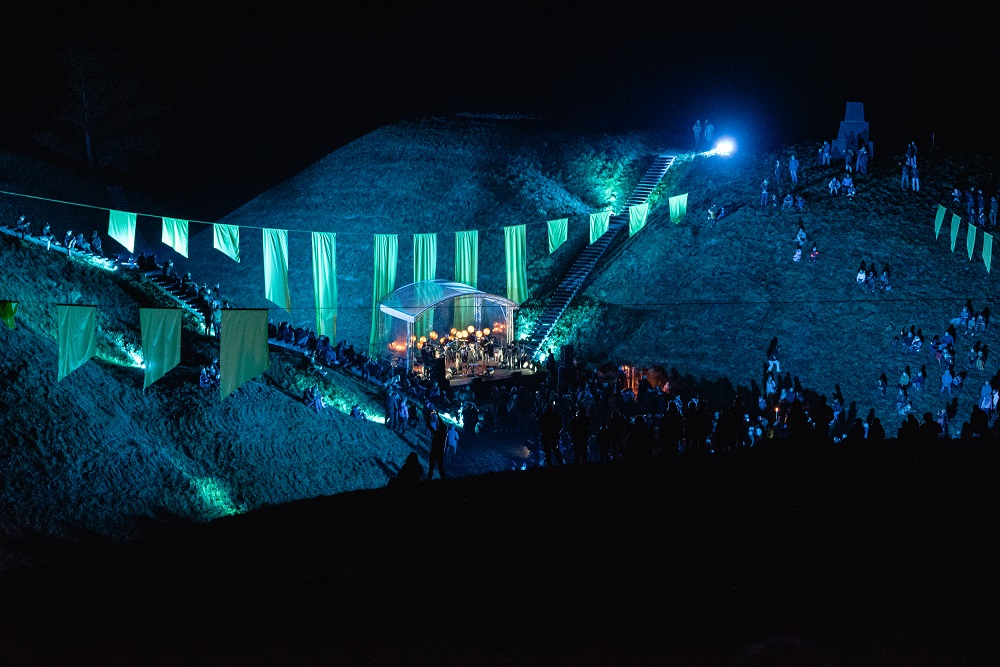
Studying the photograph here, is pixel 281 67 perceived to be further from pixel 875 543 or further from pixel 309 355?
pixel 875 543

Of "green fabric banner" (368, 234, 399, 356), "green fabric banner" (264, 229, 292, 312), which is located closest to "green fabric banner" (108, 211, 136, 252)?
"green fabric banner" (264, 229, 292, 312)

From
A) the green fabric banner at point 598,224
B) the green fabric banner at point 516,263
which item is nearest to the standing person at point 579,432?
the green fabric banner at point 516,263

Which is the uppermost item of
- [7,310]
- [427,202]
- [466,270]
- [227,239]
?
[427,202]

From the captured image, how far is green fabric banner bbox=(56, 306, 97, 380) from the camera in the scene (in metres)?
20.4

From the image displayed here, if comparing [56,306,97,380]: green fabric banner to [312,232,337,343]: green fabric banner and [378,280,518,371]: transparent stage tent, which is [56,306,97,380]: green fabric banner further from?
[378,280,518,371]: transparent stage tent

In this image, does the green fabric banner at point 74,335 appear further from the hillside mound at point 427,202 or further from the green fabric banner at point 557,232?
the green fabric banner at point 557,232

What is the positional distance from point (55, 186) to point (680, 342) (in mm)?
26338

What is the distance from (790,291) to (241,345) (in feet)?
55.9

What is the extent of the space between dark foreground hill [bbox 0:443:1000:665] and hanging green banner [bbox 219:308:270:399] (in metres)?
4.94

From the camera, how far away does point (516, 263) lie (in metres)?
33.9

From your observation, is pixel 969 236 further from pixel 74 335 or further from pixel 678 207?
pixel 74 335

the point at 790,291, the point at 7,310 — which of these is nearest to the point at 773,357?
the point at 790,291

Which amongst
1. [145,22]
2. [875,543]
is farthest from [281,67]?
[875,543]

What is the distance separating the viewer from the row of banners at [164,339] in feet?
67.4
